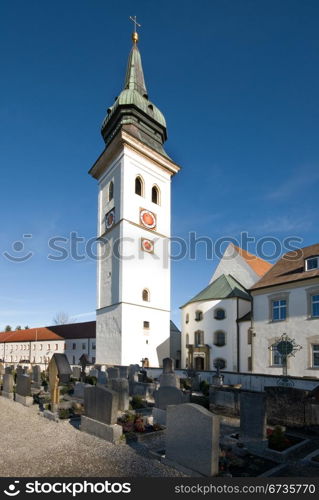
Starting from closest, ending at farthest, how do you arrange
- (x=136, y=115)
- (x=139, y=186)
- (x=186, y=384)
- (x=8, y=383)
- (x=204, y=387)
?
(x=8, y=383)
(x=204, y=387)
(x=186, y=384)
(x=139, y=186)
(x=136, y=115)

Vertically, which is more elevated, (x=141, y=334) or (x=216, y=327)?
(x=216, y=327)

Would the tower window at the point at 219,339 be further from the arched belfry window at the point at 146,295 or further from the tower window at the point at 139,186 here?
the tower window at the point at 139,186

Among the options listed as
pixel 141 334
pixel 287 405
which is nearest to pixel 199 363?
pixel 141 334

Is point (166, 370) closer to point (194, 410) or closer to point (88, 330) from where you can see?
point (194, 410)

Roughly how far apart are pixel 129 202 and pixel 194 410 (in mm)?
22499

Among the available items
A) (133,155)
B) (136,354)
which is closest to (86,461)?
(136,354)

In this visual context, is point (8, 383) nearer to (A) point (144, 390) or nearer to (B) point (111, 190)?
(A) point (144, 390)

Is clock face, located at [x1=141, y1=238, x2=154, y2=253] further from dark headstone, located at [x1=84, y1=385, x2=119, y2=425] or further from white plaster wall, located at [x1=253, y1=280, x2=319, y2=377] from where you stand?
dark headstone, located at [x1=84, y1=385, x2=119, y2=425]

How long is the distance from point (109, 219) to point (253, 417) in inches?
925

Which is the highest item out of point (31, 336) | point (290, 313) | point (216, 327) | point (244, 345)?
point (290, 313)

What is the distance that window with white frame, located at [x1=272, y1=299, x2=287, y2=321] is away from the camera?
21.2 m

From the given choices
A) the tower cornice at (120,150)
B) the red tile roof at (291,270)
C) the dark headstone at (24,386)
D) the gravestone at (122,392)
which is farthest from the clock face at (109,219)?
the gravestone at (122,392)

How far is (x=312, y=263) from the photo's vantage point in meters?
20.8

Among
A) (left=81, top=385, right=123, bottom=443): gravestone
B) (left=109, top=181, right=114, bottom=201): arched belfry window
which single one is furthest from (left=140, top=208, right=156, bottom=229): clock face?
(left=81, top=385, right=123, bottom=443): gravestone
